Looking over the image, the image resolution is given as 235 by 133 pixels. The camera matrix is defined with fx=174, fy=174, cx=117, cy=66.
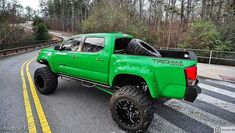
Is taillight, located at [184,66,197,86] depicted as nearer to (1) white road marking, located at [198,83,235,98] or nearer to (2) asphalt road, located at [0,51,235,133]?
(2) asphalt road, located at [0,51,235,133]

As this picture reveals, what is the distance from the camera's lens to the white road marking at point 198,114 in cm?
379

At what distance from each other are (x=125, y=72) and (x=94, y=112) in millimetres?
1350

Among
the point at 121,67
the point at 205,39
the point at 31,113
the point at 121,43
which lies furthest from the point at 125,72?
the point at 205,39

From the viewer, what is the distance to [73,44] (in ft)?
16.4

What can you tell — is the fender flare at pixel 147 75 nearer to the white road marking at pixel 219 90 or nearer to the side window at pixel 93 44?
the side window at pixel 93 44

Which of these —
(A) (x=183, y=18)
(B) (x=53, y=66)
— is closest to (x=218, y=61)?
(B) (x=53, y=66)

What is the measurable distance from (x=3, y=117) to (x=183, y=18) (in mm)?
24555

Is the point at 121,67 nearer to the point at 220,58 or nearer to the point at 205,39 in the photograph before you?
the point at 220,58

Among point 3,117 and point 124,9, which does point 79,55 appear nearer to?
point 3,117

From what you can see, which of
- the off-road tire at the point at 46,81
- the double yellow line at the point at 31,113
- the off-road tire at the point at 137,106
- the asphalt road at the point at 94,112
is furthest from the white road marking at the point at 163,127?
the off-road tire at the point at 46,81

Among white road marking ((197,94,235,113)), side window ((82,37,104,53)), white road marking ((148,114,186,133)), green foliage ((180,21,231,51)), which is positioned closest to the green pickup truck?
side window ((82,37,104,53))

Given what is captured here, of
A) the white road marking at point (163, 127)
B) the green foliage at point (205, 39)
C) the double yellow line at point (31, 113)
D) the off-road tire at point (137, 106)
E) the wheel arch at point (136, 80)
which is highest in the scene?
the green foliage at point (205, 39)

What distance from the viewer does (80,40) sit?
474 centimetres

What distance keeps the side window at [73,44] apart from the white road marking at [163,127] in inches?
106
